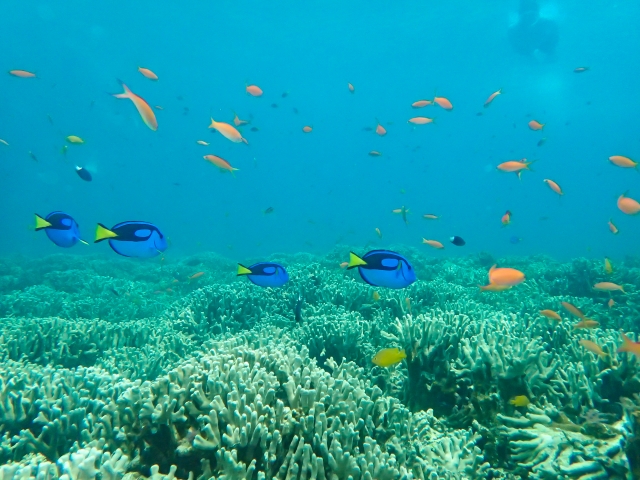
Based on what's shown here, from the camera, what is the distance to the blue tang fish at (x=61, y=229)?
4488 mm

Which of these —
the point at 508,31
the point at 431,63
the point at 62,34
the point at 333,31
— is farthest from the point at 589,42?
the point at 62,34

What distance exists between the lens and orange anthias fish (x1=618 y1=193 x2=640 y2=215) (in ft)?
25.3

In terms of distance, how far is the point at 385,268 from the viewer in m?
3.53

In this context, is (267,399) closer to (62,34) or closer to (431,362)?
(431,362)

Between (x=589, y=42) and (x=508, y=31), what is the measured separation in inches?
498

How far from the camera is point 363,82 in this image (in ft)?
276

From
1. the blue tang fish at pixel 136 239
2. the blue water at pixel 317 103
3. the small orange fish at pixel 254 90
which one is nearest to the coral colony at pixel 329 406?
the blue tang fish at pixel 136 239

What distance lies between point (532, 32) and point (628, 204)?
5481 centimetres

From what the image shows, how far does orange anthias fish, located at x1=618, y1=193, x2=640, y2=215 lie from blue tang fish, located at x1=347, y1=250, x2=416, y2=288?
7119mm

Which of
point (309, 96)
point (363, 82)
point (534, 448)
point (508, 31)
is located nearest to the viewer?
point (534, 448)

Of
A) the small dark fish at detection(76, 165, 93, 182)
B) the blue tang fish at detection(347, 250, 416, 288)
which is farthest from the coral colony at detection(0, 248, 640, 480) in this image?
the small dark fish at detection(76, 165, 93, 182)

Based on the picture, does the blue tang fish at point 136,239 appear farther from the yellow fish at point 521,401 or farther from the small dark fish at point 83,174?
the small dark fish at point 83,174

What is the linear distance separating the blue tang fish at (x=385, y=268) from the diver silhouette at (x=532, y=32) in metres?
54.8

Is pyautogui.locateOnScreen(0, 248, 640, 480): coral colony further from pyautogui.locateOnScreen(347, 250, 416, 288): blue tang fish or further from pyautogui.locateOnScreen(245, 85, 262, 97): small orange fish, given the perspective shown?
pyautogui.locateOnScreen(245, 85, 262, 97): small orange fish
